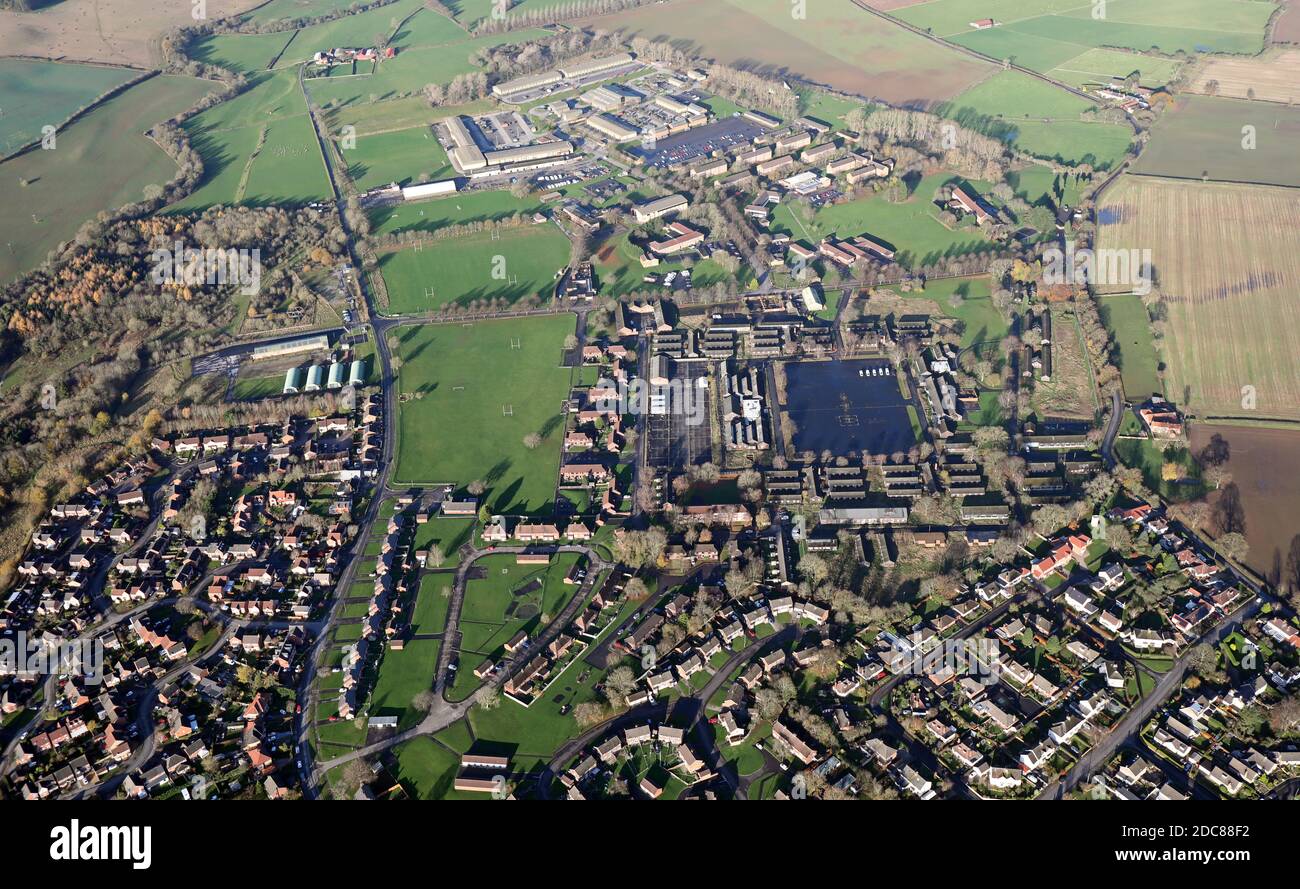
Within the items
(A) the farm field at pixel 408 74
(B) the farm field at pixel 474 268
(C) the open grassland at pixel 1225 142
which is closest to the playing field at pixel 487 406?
(B) the farm field at pixel 474 268

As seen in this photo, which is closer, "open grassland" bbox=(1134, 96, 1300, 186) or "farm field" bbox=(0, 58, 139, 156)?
"open grassland" bbox=(1134, 96, 1300, 186)

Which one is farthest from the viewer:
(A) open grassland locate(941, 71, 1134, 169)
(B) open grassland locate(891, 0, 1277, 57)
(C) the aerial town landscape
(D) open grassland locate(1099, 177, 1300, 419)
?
(B) open grassland locate(891, 0, 1277, 57)

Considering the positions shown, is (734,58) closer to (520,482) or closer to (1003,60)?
(1003,60)

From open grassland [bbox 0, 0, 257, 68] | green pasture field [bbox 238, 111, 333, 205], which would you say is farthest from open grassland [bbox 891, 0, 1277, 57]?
open grassland [bbox 0, 0, 257, 68]

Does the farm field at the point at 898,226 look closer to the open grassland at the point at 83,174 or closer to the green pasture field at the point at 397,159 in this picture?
the green pasture field at the point at 397,159

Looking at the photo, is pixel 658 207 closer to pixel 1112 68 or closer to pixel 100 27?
pixel 1112 68

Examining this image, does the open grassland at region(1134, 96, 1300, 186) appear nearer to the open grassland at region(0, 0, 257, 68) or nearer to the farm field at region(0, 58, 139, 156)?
the farm field at region(0, 58, 139, 156)
